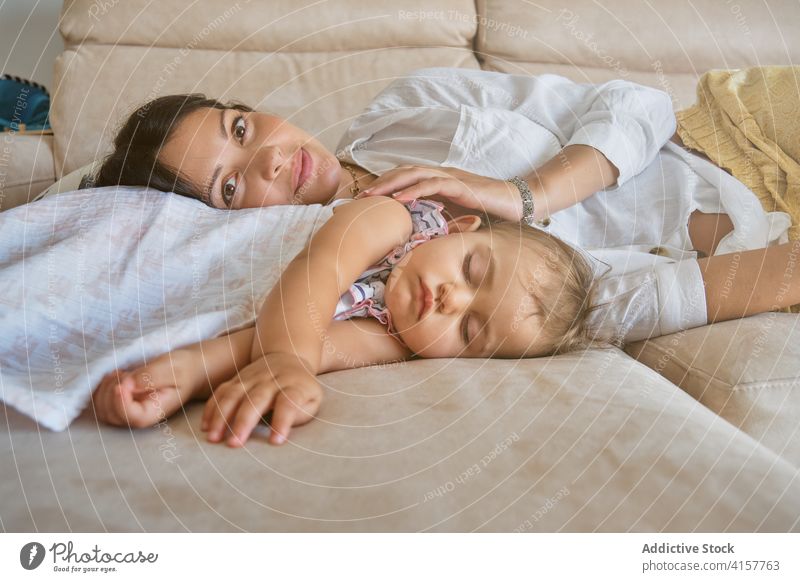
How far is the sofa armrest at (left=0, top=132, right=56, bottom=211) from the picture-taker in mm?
929

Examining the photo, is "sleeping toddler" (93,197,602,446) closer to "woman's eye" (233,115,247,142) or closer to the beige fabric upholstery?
"woman's eye" (233,115,247,142)

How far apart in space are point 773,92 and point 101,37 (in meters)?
1.03

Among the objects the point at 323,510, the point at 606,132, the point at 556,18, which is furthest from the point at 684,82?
the point at 323,510

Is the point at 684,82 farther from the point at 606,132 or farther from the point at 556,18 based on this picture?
the point at 606,132

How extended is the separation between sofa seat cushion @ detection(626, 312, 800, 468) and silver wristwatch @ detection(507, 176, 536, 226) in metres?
0.19

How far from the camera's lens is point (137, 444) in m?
0.36

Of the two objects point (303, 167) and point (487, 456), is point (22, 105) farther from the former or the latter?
point (487, 456)

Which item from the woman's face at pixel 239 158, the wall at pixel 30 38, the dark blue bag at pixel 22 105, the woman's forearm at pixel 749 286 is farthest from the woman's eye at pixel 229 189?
the wall at pixel 30 38

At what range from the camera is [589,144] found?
2.51ft

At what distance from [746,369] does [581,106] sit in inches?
18.7

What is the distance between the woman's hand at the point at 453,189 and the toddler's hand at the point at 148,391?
0.87 ft

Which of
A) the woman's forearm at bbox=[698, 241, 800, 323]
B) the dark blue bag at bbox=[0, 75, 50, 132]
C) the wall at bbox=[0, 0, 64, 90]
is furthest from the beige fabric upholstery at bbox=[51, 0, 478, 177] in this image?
the woman's forearm at bbox=[698, 241, 800, 323]

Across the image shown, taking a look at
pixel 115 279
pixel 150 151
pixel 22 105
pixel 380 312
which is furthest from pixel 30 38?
pixel 380 312

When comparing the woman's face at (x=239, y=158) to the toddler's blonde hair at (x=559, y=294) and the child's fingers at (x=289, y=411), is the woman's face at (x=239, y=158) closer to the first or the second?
the toddler's blonde hair at (x=559, y=294)
